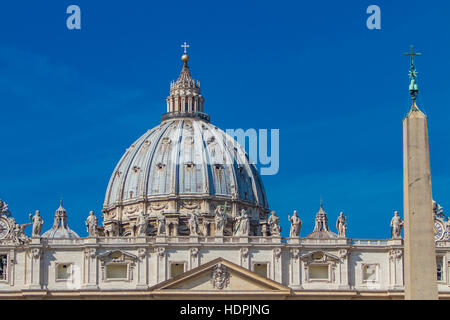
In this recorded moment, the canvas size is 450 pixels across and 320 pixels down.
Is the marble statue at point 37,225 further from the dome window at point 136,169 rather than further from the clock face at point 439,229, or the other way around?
the dome window at point 136,169

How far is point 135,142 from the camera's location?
524 feet

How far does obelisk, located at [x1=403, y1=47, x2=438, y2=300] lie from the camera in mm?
41062

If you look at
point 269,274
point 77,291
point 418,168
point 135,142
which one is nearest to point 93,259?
point 77,291

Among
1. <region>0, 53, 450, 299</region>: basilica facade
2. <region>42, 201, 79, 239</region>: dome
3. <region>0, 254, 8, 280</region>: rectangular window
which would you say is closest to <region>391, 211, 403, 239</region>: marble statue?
<region>0, 53, 450, 299</region>: basilica facade

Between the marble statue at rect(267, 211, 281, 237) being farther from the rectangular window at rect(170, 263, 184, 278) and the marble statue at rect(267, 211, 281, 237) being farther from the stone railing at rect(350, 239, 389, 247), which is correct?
the rectangular window at rect(170, 263, 184, 278)

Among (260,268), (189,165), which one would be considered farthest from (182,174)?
(260,268)

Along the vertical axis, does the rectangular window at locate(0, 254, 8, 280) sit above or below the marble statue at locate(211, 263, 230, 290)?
above

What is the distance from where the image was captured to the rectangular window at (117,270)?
105000 mm

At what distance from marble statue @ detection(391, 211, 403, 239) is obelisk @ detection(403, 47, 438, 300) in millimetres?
64397

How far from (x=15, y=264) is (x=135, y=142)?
55861mm

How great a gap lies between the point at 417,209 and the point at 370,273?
214 feet
